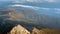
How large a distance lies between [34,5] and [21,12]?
549mm

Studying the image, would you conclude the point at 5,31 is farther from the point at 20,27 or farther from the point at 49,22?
the point at 49,22

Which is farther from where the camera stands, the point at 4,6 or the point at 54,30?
the point at 4,6

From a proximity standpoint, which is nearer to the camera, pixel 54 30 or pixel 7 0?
pixel 54 30

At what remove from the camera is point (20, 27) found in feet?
15.0

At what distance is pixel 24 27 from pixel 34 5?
90cm

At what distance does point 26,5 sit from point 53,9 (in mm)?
1007

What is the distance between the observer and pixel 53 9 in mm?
4688

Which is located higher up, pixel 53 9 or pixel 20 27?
pixel 53 9

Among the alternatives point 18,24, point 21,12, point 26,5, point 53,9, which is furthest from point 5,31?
point 53,9

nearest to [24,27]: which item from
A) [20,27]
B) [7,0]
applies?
[20,27]

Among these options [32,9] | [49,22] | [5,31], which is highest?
[32,9]

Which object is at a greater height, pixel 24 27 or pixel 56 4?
pixel 56 4

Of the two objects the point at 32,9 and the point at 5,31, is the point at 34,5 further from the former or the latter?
the point at 5,31

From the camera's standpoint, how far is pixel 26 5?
4781mm
